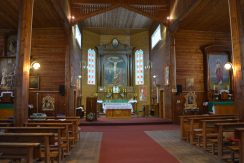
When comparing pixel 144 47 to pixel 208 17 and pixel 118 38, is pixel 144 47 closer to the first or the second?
pixel 118 38

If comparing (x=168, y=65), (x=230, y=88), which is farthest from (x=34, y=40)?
(x=230, y=88)

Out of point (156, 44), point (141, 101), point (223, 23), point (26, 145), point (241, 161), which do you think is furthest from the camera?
point (141, 101)

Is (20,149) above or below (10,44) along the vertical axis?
below

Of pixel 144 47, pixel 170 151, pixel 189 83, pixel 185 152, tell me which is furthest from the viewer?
pixel 144 47

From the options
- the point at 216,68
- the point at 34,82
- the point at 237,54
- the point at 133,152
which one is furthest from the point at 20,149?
the point at 216,68

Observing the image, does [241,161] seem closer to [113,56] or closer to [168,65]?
[168,65]

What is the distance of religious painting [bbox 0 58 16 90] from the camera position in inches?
493

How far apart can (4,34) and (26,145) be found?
11998 mm

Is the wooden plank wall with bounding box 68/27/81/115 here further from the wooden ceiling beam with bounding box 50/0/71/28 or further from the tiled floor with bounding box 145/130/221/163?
the tiled floor with bounding box 145/130/221/163

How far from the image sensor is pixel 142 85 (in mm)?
21188

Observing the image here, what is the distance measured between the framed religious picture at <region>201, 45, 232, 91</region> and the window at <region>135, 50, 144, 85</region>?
836cm

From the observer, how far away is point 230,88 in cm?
1377

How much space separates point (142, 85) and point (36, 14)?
11631mm

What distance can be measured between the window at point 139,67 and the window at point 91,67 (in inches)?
151
